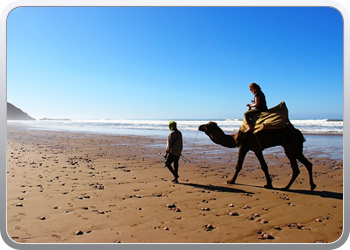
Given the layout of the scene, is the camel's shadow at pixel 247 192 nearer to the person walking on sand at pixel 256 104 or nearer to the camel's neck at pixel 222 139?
the camel's neck at pixel 222 139

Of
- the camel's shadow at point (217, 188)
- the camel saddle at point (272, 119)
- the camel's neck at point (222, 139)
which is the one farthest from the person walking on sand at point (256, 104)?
the camel's shadow at point (217, 188)

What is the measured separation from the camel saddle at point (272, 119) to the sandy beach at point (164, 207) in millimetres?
1698

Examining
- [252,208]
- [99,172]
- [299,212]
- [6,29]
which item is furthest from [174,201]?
[6,29]

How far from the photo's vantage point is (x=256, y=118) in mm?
6477

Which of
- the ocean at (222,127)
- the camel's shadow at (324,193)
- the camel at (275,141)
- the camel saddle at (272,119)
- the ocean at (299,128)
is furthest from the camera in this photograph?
the ocean at (222,127)

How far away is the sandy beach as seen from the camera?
12.5 feet

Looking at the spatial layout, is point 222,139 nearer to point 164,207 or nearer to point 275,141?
point 275,141

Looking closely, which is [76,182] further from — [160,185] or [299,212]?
[299,212]

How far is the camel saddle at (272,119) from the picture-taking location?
6.14m

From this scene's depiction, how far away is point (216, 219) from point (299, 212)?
5.74 ft

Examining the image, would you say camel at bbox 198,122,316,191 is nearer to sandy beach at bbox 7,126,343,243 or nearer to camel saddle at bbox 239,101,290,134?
camel saddle at bbox 239,101,290,134

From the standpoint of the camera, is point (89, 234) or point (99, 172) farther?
point (99, 172)

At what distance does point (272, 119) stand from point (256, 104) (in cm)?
56

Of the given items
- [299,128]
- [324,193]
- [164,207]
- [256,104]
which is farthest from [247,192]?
[299,128]
